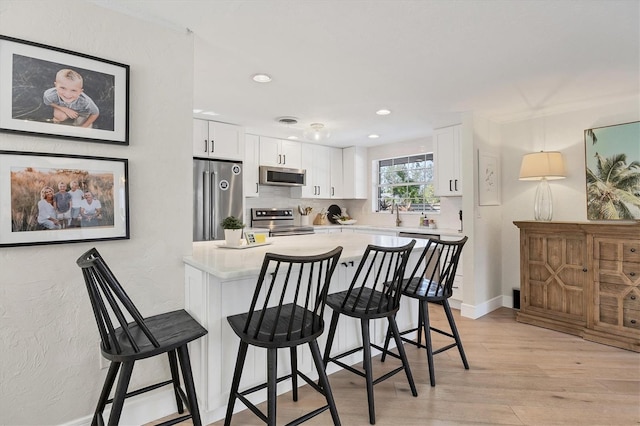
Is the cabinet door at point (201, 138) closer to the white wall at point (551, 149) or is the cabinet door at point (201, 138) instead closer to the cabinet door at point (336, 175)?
the cabinet door at point (336, 175)

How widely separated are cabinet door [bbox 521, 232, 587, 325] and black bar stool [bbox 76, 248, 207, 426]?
343 cm

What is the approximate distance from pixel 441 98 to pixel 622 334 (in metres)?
2.65

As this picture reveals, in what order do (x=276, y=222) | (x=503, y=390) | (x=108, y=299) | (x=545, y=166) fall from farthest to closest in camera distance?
(x=276, y=222), (x=545, y=166), (x=503, y=390), (x=108, y=299)

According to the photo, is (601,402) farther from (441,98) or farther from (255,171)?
(255,171)

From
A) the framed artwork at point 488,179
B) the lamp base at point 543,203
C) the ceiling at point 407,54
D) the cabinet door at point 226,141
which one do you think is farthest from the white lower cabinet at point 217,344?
the lamp base at point 543,203

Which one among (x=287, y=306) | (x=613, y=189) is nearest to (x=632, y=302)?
(x=613, y=189)

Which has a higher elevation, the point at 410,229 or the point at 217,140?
the point at 217,140

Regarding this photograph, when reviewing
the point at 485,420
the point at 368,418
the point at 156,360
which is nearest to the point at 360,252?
the point at 368,418

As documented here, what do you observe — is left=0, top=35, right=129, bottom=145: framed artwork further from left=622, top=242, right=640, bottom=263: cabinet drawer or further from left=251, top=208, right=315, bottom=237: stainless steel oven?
left=622, top=242, right=640, bottom=263: cabinet drawer

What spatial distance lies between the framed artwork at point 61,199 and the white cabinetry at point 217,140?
2.37 meters

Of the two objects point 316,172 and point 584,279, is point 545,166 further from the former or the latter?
point 316,172

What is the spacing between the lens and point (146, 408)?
74.8 inches

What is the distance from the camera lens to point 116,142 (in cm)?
181

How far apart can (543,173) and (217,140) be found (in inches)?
147
